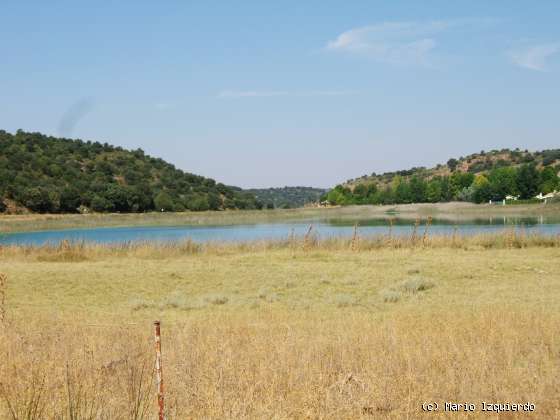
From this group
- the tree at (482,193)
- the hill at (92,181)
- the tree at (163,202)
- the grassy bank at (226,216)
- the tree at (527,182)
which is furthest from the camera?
the tree at (482,193)

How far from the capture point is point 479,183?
320 feet

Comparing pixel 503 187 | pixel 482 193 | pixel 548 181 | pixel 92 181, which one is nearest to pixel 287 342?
pixel 92 181

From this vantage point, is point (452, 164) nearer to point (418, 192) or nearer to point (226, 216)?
point (418, 192)

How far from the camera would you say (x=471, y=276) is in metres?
16.9

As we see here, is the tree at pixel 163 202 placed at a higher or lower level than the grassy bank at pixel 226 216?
higher

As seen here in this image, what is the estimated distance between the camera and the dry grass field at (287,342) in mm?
6023

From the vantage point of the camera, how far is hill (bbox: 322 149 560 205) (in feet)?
280

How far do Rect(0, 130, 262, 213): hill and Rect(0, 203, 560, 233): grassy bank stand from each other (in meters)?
5.43

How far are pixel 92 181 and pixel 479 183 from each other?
5775 centimetres

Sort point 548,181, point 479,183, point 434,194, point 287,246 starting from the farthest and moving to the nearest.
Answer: point 434,194
point 479,183
point 548,181
point 287,246

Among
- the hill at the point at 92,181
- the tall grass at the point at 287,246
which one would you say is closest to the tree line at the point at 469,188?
the hill at the point at 92,181

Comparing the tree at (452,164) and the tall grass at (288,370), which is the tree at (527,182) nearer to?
the tree at (452,164)

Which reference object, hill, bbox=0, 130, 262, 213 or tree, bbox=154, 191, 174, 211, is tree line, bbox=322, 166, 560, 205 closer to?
hill, bbox=0, 130, 262, 213

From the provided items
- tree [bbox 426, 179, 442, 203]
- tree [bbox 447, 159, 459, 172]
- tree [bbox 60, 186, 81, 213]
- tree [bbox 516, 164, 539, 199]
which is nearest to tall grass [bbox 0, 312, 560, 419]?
tree [bbox 60, 186, 81, 213]
